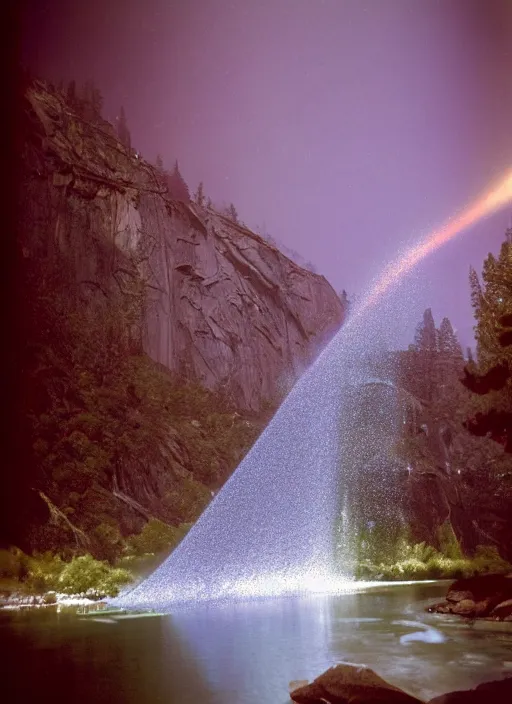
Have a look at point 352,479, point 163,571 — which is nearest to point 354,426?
point 352,479

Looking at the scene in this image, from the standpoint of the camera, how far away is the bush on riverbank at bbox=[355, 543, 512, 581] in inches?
1366

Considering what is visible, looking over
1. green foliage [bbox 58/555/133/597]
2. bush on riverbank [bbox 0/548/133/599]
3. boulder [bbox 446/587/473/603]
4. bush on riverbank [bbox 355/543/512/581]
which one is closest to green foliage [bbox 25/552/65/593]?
bush on riverbank [bbox 0/548/133/599]

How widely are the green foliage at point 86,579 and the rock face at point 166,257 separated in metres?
30.2

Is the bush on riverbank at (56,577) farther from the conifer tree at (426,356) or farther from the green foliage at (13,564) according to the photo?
the conifer tree at (426,356)

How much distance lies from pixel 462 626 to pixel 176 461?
28.3m

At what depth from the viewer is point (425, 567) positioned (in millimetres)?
35219

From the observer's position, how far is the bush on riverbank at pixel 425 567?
3469 centimetres

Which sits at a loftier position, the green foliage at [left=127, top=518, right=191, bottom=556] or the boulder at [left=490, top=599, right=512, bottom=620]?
the green foliage at [left=127, top=518, right=191, bottom=556]

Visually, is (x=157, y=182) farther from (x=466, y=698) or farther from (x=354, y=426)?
(x=466, y=698)

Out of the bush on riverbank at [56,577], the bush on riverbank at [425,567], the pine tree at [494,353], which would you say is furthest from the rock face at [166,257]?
the pine tree at [494,353]

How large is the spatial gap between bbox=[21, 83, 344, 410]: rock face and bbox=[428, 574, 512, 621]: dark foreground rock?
41.4m

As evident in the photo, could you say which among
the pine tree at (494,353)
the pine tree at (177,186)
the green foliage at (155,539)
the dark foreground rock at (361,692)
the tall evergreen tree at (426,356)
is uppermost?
the pine tree at (177,186)

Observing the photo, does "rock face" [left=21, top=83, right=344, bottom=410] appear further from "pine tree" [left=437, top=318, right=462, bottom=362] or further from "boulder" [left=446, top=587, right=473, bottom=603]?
"boulder" [left=446, top=587, right=473, bottom=603]

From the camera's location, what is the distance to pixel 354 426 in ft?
149
